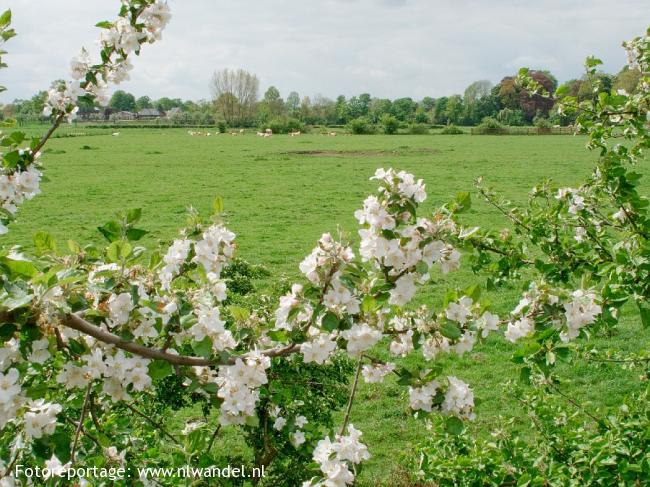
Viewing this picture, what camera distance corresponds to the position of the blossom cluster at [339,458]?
1947 millimetres

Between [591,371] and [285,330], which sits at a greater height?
[285,330]

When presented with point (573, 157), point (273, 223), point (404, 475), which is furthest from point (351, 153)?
point (404, 475)

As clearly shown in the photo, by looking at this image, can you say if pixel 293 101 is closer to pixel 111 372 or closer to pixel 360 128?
pixel 360 128

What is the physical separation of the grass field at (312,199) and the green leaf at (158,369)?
1.05 meters

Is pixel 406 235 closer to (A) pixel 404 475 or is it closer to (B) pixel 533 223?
(B) pixel 533 223

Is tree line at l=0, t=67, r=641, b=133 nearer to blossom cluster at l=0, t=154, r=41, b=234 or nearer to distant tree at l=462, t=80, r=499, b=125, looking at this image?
distant tree at l=462, t=80, r=499, b=125

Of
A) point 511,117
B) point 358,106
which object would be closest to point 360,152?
point 511,117

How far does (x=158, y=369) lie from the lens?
6.47 feet

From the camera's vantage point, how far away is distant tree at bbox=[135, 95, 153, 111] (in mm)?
138875

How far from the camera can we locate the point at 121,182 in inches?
907

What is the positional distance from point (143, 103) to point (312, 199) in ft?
446

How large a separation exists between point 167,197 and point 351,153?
17.9 m

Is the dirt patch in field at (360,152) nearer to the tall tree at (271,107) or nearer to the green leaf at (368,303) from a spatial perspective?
the green leaf at (368,303)

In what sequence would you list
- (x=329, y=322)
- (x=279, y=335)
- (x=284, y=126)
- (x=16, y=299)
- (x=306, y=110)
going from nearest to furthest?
(x=16, y=299) → (x=329, y=322) → (x=279, y=335) → (x=284, y=126) → (x=306, y=110)
